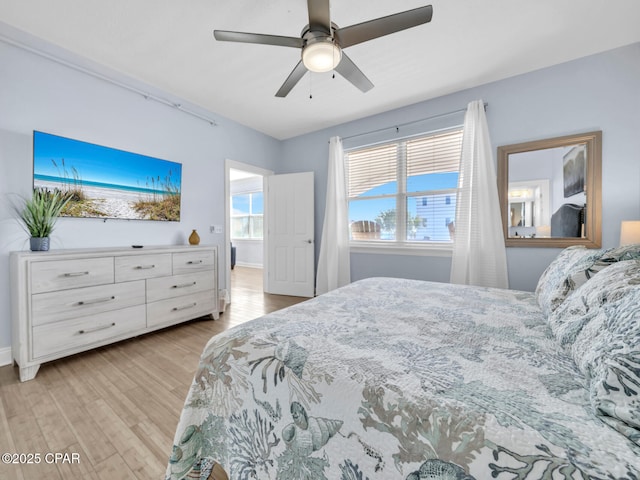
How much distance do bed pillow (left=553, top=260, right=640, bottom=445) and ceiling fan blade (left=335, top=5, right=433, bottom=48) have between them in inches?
62.0

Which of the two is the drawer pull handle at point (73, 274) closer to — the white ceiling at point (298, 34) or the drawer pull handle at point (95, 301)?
the drawer pull handle at point (95, 301)

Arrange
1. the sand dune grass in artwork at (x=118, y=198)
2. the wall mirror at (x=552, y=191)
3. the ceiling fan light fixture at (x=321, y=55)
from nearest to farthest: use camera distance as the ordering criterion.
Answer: the ceiling fan light fixture at (x=321, y=55)
the sand dune grass in artwork at (x=118, y=198)
the wall mirror at (x=552, y=191)

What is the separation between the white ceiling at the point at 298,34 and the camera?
1905 millimetres

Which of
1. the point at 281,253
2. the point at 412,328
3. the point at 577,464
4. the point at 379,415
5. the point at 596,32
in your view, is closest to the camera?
the point at 577,464

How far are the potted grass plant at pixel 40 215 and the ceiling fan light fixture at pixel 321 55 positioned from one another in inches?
93.7

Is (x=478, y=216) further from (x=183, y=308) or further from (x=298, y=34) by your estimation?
(x=183, y=308)

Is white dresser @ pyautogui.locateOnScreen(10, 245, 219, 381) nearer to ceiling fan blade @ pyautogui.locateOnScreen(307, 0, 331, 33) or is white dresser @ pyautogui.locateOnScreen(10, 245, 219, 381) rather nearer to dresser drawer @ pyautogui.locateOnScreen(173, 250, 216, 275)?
dresser drawer @ pyautogui.locateOnScreen(173, 250, 216, 275)

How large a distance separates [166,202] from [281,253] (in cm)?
193

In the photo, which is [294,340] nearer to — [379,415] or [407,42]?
[379,415]

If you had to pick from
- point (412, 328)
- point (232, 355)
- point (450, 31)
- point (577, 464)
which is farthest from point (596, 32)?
point (232, 355)

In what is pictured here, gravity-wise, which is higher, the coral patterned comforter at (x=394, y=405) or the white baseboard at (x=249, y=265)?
the coral patterned comforter at (x=394, y=405)

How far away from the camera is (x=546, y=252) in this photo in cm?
271
